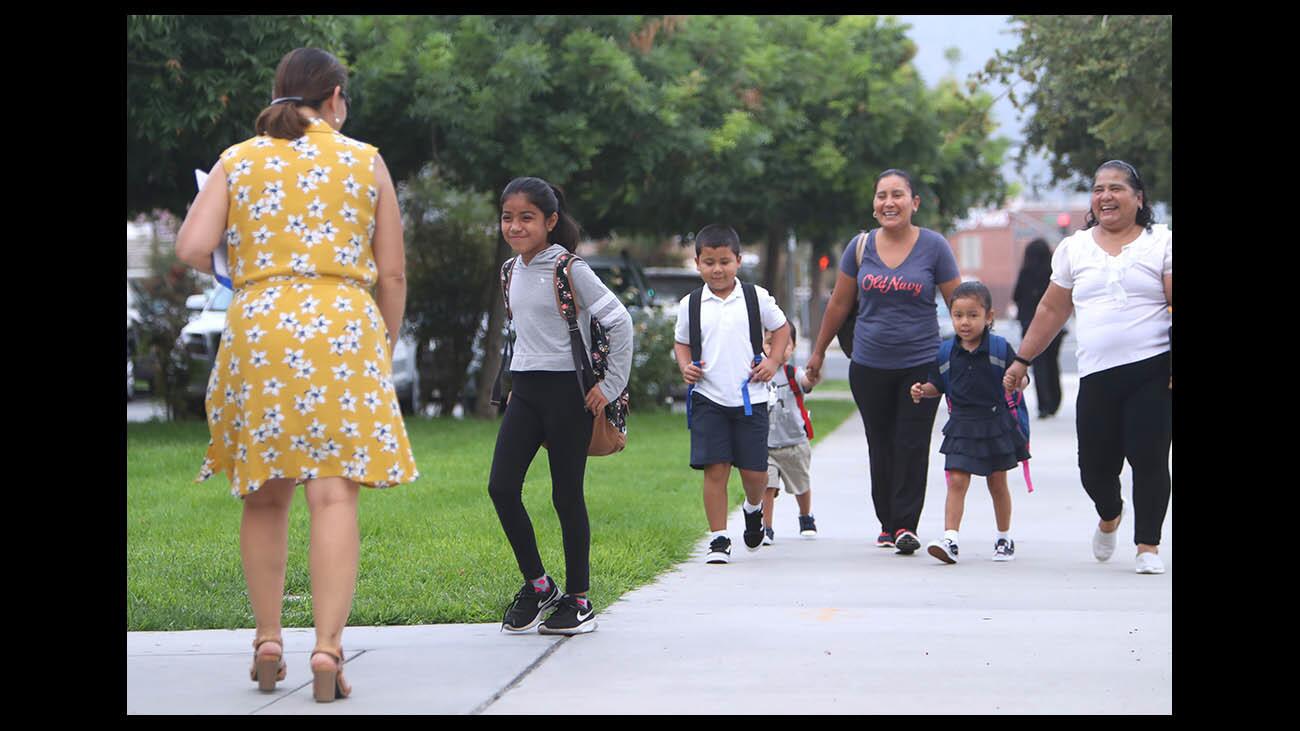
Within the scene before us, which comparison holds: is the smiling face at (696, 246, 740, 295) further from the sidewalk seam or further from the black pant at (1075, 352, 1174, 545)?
the sidewalk seam

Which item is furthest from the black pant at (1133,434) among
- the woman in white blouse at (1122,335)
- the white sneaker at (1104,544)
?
the white sneaker at (1104,544)

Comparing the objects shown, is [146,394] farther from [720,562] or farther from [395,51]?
[720,562]

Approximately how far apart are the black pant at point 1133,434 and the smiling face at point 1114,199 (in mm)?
599

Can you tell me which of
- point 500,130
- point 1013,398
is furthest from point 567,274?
point 500,130

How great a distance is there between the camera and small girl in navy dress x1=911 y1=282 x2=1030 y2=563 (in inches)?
326

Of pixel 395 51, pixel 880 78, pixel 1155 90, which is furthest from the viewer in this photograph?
pixel 880 78

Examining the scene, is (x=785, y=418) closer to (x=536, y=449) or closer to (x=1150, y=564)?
(x=1150, y=564)

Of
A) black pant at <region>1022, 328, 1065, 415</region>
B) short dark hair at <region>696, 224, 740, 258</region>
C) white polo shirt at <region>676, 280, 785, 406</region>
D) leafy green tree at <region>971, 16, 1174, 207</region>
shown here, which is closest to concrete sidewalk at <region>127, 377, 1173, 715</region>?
white polo shirt at <region>676, 280, 785, 406</region>

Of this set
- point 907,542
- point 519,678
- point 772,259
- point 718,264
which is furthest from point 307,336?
point 772,259

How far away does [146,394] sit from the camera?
27391 mm

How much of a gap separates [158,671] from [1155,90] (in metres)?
11.5

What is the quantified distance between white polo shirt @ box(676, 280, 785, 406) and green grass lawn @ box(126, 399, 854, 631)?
803mm

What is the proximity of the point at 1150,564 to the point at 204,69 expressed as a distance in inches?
370
